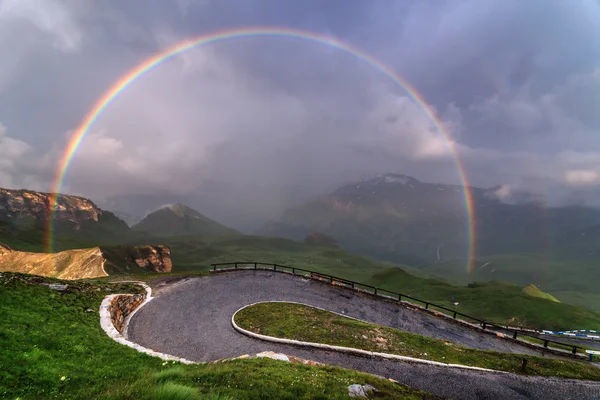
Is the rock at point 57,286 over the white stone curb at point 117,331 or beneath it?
over

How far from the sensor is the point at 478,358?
21.4m

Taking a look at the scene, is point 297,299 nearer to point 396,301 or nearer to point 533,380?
point 396,301

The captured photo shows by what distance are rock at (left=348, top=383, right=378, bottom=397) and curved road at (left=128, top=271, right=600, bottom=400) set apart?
5520 millimetres

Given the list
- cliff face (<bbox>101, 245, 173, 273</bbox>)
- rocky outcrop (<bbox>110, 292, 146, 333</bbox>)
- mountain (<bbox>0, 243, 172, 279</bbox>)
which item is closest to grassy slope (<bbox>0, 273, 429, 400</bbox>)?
rocky outcrop (<bbox>110, 292, 146, 333</bbox>)

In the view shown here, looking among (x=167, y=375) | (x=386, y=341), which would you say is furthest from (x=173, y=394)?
(x=386, y=341)

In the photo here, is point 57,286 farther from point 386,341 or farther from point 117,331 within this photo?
point 386,341

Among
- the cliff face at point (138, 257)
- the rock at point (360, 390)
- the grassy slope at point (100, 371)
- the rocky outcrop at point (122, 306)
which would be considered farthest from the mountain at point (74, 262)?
the rock at point (360, 390)

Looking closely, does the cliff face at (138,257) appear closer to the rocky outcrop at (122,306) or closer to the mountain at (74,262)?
the mountain at (74,262)

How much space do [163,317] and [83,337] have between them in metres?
10.3

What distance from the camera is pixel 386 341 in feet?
74.0

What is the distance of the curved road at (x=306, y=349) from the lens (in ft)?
57.3

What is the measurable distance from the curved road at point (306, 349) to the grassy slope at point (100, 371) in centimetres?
452

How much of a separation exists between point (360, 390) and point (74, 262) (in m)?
130

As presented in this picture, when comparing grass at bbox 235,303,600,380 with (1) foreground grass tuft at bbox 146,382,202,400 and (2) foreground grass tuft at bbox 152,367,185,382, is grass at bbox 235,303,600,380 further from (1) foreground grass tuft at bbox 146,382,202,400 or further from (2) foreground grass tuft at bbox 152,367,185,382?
(1) foreground grass tuft at bbox 146,382,202,400
